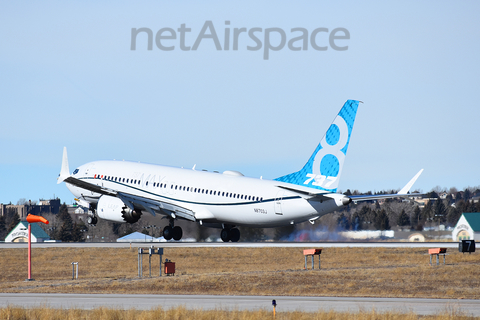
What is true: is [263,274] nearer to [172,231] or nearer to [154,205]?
[154,205]

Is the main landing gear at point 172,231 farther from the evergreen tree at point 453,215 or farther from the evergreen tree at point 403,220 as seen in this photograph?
the evergreen tree at point 453,215

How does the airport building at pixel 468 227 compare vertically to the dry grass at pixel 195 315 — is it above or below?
above

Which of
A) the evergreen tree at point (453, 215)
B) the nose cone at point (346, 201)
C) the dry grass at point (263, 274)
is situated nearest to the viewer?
the dry grass at point (263, 274)

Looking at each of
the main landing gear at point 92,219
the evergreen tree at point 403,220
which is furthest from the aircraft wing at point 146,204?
the evergreen tree at point 403,220

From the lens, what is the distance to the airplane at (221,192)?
58562 mm

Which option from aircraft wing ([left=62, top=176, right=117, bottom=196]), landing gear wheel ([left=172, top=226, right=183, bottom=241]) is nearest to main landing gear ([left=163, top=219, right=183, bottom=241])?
landing gear wheel ([left=172, top=226, right=183, bottom=241])

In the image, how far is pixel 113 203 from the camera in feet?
223

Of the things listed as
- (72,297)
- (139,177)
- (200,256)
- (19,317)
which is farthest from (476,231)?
(19,317)

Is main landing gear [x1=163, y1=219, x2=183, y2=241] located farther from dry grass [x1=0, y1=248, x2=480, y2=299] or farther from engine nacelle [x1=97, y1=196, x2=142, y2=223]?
engine nacelle [x1=97, y1=196, x2=142, y2=223]

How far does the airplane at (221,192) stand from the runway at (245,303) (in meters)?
17.8

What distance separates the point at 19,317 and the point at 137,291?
1630 centimetres

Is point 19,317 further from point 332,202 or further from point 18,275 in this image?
point 18,275

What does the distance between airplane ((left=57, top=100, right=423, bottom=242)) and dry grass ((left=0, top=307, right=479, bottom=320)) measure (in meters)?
25.5

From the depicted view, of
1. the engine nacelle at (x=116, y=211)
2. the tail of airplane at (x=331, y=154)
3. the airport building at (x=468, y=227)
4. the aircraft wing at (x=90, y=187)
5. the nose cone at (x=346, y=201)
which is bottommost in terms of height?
the airport building at (x=468, y=227)
